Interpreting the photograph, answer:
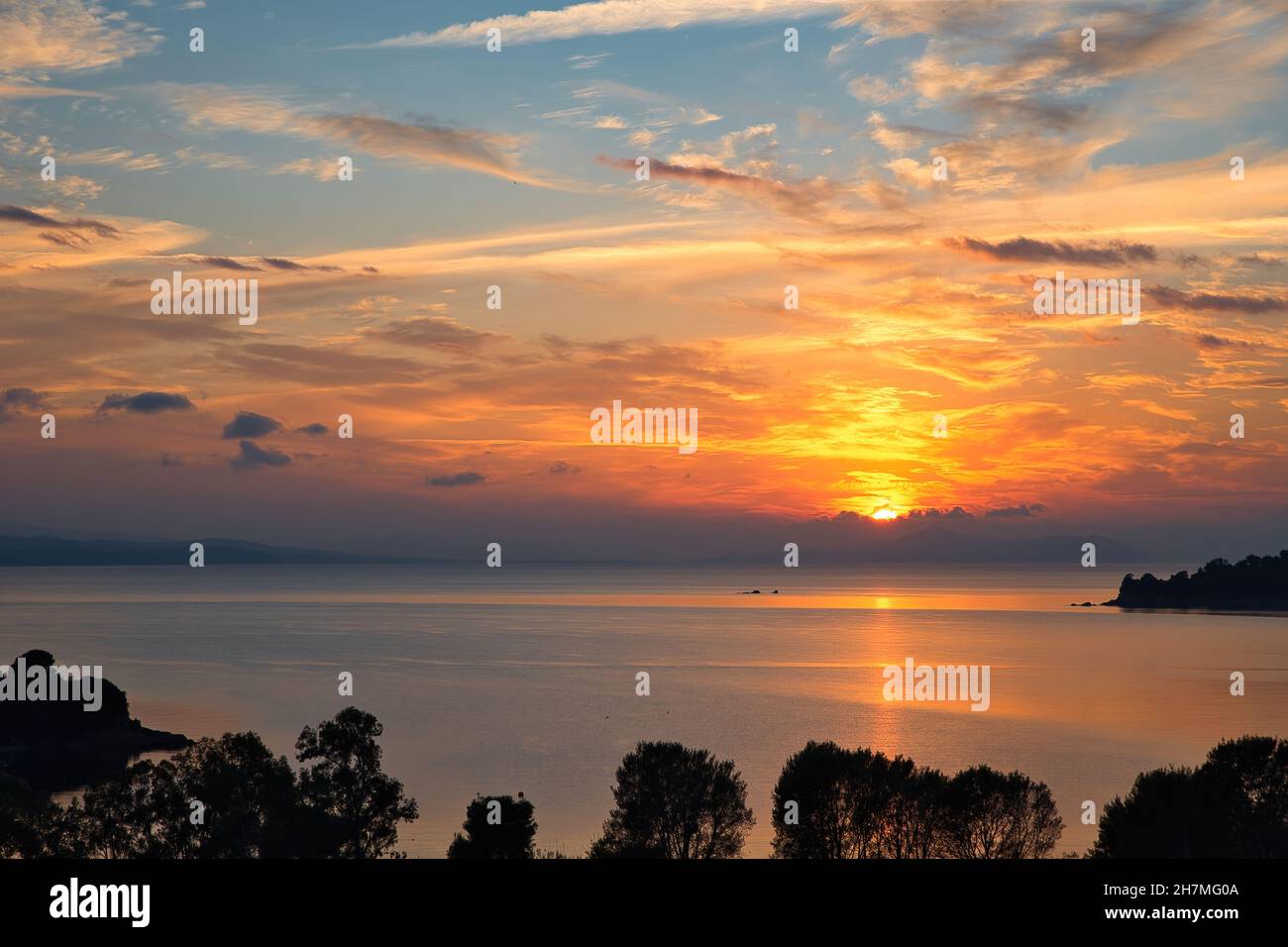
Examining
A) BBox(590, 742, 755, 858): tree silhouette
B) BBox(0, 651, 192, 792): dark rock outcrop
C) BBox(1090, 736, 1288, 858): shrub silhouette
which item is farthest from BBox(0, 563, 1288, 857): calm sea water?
BBox(1090, 736, 1288, 858): shrub silhouette

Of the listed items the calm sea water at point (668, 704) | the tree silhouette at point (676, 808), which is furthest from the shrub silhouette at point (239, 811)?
the calm sea water at point (668, 704)

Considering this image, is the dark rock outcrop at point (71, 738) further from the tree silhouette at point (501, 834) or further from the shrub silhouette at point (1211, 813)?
the shrub silhouette at point (1211, 813)

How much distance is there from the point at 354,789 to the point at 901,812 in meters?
25.3

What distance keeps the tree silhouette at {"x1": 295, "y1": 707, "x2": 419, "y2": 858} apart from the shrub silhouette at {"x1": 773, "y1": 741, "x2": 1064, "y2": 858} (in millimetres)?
18388

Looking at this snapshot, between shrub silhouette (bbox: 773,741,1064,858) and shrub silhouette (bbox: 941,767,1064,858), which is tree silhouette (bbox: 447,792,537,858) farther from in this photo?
shrub silhouette (bbox: 941,767,1064,858)

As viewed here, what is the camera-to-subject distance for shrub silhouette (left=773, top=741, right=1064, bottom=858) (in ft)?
154

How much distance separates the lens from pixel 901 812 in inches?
1885

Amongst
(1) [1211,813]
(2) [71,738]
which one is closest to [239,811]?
(1) [1211,813]

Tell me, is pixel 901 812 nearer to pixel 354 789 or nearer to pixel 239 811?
pixel 354 789

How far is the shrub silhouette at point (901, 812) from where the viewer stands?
1848 inches

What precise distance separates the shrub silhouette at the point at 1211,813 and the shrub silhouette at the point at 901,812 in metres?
4.41
